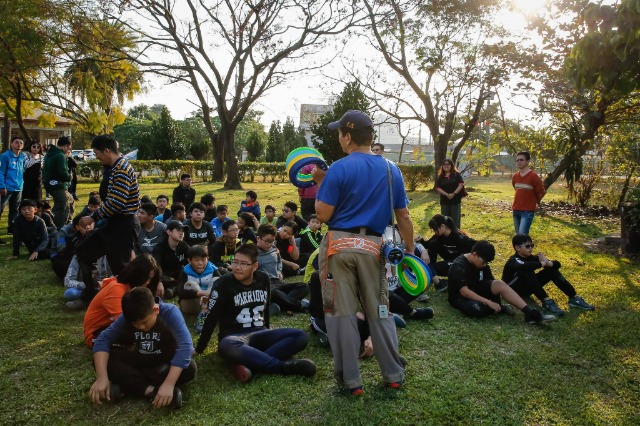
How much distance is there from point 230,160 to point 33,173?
13.6 metres

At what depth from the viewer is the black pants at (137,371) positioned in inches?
142

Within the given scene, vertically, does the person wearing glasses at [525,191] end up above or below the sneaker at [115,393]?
above

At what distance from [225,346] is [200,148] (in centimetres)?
3850

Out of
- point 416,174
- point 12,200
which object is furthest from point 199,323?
point 416,174

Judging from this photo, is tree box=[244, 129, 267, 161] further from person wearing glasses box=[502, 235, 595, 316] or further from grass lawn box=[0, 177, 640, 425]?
person wearing glasses box=[502, 235, 595, 316]

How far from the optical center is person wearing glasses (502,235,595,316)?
5.91 meters

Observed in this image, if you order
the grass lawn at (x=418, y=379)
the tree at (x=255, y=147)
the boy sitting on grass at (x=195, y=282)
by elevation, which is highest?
the tree at (x=255, y=147)

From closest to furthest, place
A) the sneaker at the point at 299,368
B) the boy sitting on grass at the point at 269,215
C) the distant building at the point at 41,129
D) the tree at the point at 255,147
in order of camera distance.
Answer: the sneaker at the point at 299,368 → the boy sitting on grass at the point at 269,215 → the distant building at the point at 41,129 → the tree at the point at 255,147

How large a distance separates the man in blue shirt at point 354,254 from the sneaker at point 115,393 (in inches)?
61.2

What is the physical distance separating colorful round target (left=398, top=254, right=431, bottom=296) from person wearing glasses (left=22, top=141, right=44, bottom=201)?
9.07 m

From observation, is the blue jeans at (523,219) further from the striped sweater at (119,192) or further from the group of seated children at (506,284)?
the striped sweater at (119,192)

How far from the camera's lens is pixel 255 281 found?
4.46 m

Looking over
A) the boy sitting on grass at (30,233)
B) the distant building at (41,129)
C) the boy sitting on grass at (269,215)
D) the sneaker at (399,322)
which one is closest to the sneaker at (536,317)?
the sneaker at (399,322)

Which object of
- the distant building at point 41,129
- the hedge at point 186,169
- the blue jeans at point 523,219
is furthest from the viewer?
the distant building at point 41,129
